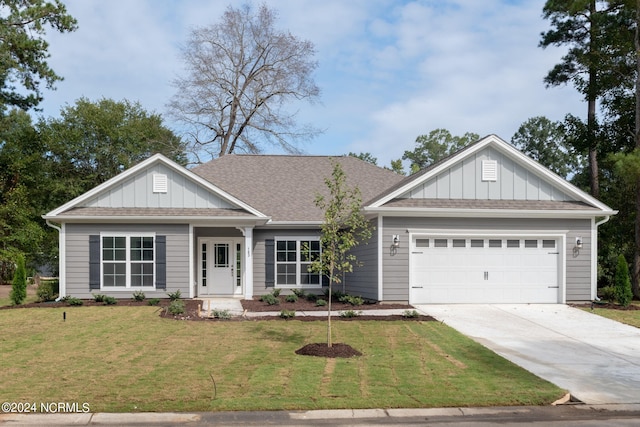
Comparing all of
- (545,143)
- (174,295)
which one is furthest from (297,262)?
(545,143)

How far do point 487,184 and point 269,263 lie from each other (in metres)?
7.72

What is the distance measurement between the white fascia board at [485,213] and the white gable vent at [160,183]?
6662 millimetres

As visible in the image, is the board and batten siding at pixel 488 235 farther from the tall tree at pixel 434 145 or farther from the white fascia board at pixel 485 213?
the tall tree at pixel 434 145

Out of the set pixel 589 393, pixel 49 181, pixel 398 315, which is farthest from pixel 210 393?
pixel 49 181

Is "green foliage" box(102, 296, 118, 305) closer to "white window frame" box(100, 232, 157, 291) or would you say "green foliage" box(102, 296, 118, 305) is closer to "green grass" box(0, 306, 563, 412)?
"white window frame" box(100, 232, 157, 291)

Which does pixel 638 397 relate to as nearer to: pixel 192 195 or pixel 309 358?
pixel 309 358

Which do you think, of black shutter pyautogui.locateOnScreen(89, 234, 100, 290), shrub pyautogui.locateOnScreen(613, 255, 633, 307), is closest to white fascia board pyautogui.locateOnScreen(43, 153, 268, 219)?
black shutter pyautogui.locateOnScreen(89, 234, 100, 290)

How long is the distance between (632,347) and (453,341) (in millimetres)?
3534

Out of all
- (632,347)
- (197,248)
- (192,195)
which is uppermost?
(192,195)

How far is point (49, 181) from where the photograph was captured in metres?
36.5

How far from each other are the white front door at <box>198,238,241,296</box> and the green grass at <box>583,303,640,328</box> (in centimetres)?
1131

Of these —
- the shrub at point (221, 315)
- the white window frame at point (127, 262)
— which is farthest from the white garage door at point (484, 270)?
the white window frame at point (127, 262)

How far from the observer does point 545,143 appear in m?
52.4

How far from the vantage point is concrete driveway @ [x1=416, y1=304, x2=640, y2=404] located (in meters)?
9.19
